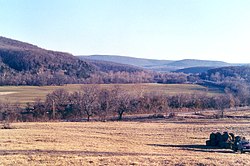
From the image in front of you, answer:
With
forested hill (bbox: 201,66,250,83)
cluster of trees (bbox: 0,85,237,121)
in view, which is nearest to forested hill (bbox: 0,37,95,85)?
cluster of trees (bbox: 0,85,237,121)

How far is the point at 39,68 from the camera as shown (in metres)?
157

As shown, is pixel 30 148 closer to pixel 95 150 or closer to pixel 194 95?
pixel 95 150

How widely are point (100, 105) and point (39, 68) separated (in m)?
76.9

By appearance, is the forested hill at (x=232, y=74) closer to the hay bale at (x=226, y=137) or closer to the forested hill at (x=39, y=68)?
the forested hill at (x=39, y=68)

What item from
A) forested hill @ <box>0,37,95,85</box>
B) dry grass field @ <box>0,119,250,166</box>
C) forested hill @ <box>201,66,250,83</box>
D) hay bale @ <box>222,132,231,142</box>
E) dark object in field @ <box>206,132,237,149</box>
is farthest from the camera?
forested hill @ <box>201,66,250,83</box>

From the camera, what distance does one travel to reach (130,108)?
90000mm

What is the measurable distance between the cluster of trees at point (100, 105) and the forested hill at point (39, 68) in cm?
Result: 4905

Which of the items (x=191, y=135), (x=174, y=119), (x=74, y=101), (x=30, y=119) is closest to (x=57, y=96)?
(x=74, y=101)

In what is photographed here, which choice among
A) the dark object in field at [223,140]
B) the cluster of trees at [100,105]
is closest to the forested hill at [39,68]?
the cluster of trees at [100,105]

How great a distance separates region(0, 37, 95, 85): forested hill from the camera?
138 metres

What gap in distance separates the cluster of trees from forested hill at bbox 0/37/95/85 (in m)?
49.0

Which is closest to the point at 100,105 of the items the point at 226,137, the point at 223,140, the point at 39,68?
the point at 223,140

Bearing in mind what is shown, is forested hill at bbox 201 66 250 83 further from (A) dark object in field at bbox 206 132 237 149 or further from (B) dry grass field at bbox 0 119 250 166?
(A) dark object in field at bbox 206 132 237 149

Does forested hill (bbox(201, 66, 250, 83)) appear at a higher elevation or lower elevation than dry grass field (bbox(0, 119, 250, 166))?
higher
